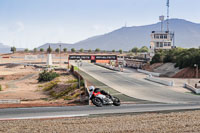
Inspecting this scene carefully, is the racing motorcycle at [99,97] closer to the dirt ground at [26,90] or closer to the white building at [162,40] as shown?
the dirt ground at [26,90]

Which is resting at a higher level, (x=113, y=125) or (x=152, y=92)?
(x=113, y=125)

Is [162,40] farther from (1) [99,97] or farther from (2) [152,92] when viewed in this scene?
(1) [99,97]

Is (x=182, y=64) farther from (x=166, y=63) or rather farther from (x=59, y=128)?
(x=59, y=128)

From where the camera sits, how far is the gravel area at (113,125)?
1431cm

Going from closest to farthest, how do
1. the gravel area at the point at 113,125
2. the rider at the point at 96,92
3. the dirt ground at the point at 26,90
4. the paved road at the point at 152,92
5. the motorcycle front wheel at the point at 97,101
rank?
the gravel area at the point at 113,125, the rider at the point at 96,92, the motorcycle front wheel at the point at 97,101, the paved road at the point at 152,92, the dirt ground at the point at 26,90

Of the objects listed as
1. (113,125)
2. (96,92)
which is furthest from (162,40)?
(113,125)

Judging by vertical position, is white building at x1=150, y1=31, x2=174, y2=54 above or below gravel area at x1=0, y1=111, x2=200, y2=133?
above

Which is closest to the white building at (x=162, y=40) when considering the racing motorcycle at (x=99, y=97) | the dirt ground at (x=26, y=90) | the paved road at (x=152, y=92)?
the dirt ground at (x=26, y=90)

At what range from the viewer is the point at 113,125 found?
15359 mm

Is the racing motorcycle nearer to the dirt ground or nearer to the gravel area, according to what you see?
the gravel area

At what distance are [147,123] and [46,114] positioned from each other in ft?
25.3

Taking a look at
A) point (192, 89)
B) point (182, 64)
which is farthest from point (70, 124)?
point (182, 64)

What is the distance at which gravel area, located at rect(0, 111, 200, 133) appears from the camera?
14.3 m

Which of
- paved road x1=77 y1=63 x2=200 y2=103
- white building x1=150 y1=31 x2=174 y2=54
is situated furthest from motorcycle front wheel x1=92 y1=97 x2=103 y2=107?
white building x1=150 y1=31 x2=174 y2=54
